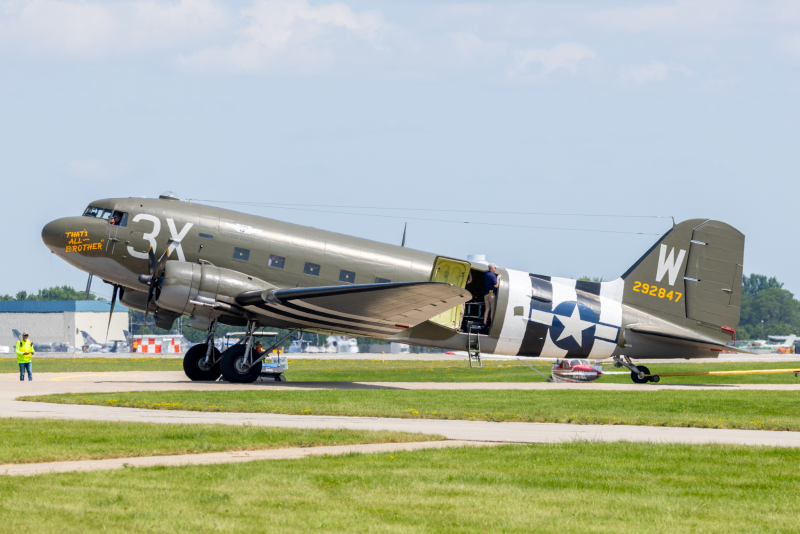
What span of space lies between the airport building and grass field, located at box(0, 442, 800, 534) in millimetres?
152811

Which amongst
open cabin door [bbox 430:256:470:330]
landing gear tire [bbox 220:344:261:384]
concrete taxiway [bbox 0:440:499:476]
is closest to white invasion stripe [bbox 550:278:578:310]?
open cabin door [bbox 430:256:470:330]

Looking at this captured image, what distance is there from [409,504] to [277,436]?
17.8 feet

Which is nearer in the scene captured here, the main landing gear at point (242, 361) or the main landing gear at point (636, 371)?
the main landing gear at point (242, 361)

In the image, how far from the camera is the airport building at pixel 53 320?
512ft

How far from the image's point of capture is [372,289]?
25422 mm

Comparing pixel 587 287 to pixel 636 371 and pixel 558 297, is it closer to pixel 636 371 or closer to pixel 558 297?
pixel 558 297

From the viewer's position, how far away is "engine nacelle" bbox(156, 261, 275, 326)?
2645 centimetres

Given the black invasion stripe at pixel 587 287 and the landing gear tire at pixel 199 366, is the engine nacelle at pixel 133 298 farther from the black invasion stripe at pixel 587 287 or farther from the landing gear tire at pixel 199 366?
the black invasion stripe at pixel 587 287

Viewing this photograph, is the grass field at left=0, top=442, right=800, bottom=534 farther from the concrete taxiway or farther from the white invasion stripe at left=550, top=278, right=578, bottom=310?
the white invasion stripe at left=550, top=278, right=578, bottom=310

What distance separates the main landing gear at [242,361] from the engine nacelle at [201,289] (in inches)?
39.8

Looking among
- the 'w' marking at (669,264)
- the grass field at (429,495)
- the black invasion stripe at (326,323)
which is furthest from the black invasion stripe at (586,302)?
the grass field at (429,495)

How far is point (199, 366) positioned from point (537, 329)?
1161 cm

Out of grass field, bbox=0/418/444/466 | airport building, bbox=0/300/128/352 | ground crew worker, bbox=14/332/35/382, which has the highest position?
grass field, bbox=0/418/444/466

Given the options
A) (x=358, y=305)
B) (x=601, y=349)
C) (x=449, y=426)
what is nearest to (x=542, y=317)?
(x=601, y=349)
